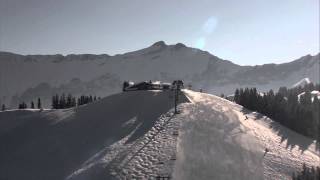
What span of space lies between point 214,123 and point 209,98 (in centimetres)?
1871

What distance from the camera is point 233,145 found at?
311 ft

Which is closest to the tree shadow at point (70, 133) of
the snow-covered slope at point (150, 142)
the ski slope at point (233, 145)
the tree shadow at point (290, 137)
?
the snow-covered slope at point (150, 142)

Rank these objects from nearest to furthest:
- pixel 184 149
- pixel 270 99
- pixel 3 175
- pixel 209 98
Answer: pixel 184 149 → pixel 3 175 → pixel 209 98 → pixel 270 99

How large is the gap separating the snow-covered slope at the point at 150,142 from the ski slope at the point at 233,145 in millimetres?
176

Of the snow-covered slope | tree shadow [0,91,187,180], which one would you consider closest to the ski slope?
the snow-covered slope

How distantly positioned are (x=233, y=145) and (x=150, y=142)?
1461 cm

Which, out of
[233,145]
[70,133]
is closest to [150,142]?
[233,145]

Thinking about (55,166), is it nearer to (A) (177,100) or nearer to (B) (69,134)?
(B) (69,134)

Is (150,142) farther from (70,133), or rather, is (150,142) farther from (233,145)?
(70,133)

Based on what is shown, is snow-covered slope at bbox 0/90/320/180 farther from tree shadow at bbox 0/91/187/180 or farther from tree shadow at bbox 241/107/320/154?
tree shadow at bbox 241/107/320/154

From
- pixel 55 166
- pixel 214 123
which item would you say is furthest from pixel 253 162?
pixel 55 166

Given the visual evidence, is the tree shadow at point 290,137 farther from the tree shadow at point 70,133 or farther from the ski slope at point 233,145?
the tree shadow at point 70,133

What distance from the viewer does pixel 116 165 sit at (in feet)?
269

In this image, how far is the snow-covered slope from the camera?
273ft
